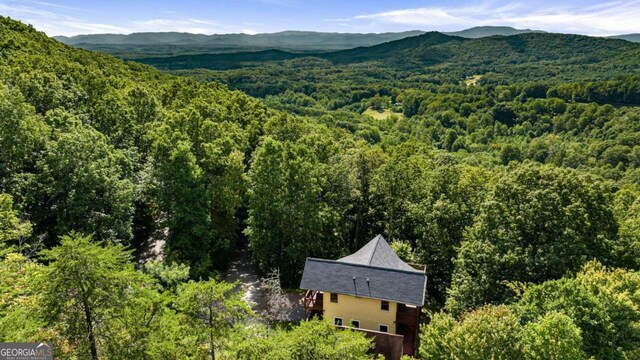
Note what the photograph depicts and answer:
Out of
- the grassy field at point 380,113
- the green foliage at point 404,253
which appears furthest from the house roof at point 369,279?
the grassy field at point 380,113

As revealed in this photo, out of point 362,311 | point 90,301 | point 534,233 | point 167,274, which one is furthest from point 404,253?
point 90,301

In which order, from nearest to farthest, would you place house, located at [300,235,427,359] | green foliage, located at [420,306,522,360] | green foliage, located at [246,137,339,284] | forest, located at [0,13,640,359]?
forest, located at [0,13,640,359] < green foliage, located at [420,306,522,360] < house, located at [300,235,427,359] < green foliage, located at [246,137,339,284]

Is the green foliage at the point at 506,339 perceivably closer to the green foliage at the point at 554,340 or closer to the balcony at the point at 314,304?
the green foliage at the point at 554,340

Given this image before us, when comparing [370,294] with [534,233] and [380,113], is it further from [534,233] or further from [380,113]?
[380,113]

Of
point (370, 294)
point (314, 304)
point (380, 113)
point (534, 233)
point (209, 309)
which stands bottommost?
point (380, 113)

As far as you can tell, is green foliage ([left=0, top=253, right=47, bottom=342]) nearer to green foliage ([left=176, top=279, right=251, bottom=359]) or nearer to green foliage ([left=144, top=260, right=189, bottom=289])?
green foliage ([left=176, top=279, right=251, bottom=359])

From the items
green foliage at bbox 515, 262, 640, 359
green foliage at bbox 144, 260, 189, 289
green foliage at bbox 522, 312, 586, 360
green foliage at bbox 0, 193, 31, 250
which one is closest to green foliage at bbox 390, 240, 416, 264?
green foliage at bbox 515, 262, 640, 359
